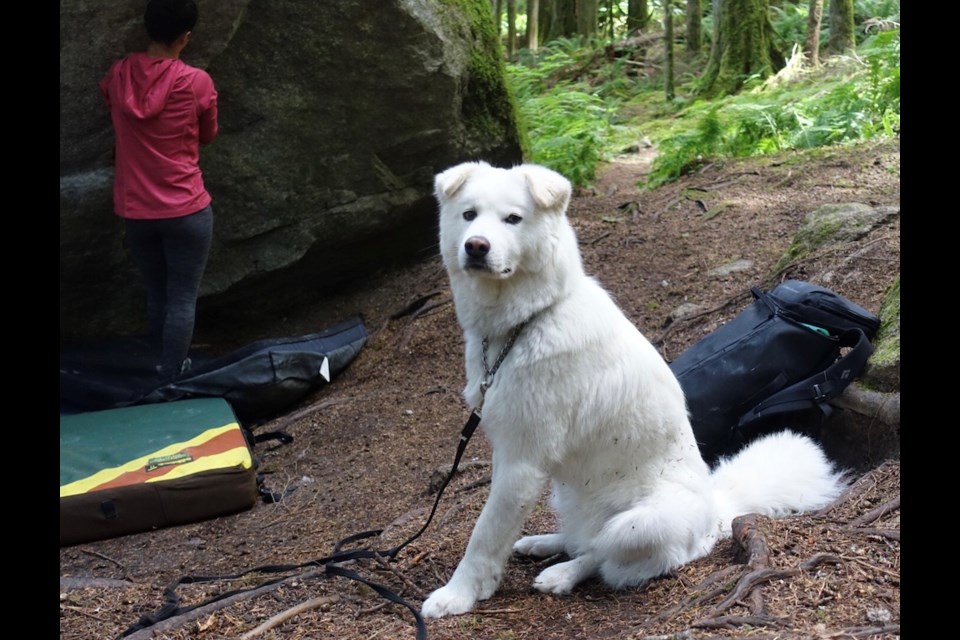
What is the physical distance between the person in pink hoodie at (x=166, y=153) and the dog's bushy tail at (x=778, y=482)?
4254 millimetres

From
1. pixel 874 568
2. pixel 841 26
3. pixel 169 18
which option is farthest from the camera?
pixel 841 26

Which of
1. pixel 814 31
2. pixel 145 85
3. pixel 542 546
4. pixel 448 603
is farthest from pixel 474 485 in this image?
pixel 814 31

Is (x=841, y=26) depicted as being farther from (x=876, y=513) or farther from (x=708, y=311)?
(x=876, y=513)

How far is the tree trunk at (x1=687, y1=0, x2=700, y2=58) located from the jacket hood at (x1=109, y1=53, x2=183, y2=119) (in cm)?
1366

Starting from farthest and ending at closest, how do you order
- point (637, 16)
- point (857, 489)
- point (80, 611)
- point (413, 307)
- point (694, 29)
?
point (637, 16), point (694, 29), point (413, 307), point (80, 611), point (857, 489)

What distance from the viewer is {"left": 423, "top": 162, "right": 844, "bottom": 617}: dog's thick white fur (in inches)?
143

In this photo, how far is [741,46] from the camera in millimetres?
13461

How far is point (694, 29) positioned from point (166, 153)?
1406 centimetres

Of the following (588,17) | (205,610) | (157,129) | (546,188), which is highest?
(588,17)

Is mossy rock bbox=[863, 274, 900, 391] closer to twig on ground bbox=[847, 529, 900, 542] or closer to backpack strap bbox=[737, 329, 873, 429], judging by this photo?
backpack strap bbox=[737, 329, 873, 429]

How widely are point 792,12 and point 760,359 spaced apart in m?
14.4

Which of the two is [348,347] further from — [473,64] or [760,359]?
[760,359]

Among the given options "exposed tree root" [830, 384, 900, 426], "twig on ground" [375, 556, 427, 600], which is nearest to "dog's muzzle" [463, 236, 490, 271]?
"twig on ground" [375, 556, 427, 600]

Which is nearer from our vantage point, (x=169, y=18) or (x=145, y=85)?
(x=169, y=18)
